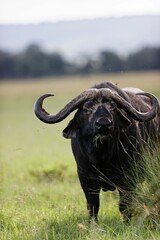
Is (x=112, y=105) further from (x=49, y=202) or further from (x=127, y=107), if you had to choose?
(x=49, y=202)

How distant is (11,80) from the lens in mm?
71812

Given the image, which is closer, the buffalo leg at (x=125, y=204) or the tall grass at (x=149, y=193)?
the tall grass at (x=149, y=193)

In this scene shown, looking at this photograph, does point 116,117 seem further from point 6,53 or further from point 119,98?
point 6,53

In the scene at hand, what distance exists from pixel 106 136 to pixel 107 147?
260 mm

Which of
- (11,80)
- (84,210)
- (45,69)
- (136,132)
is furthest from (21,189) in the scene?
(45,69)

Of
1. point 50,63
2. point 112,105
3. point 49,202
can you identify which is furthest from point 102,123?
point 50,63

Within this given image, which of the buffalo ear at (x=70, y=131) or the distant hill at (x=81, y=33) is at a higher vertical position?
the distant hill at (x=81, y=33)

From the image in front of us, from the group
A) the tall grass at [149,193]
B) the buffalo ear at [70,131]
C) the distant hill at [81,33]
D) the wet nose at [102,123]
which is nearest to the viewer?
the wet nose at [102,123]

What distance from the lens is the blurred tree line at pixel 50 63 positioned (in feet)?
214

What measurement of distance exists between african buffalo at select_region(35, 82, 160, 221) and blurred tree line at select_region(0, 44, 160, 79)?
173 ft

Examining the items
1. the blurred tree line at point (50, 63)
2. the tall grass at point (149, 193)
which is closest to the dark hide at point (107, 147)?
the tall grass at point (149, 193)

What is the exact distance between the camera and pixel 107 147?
8.00 meters

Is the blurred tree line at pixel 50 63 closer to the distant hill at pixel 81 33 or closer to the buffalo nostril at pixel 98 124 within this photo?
the distant hill at pixel 81 33

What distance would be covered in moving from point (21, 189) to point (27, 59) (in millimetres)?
74323
